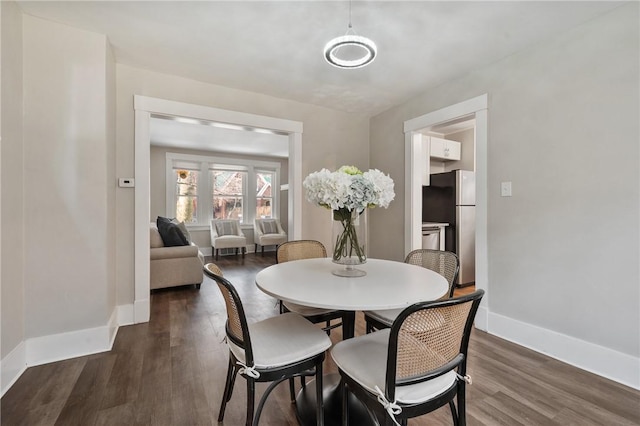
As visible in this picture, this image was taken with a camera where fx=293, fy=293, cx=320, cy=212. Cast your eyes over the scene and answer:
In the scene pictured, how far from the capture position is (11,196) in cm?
185

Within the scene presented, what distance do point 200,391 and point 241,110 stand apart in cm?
263

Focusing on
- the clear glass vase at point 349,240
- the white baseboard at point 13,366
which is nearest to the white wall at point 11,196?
the white baseboard at point 13,366

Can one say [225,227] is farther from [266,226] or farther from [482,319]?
[482,319]

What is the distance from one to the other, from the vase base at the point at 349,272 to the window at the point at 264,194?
19.7 feet

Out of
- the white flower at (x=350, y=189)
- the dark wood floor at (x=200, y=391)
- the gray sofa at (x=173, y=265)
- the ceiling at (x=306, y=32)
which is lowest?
the dark wood floor at (x=200, y=391)

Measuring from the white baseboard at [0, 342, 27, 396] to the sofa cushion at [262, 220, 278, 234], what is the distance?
5173mm

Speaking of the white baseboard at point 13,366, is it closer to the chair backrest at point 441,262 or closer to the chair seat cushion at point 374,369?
the chair seat cushion at point 374,369

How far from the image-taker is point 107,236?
2275 mm

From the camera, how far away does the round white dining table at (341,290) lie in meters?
1.18

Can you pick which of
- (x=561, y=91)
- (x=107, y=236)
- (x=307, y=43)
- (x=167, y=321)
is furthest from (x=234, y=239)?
(x=561, y=91)

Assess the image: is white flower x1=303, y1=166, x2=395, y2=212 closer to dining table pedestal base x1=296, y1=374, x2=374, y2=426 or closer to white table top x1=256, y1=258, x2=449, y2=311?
white table top x1=256, y1=258, x2=449, y2=311

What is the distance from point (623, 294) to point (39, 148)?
4.03 m

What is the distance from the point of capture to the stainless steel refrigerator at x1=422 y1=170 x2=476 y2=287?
3.90 m

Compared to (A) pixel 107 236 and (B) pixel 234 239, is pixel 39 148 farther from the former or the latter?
(B) pixel 234 239
